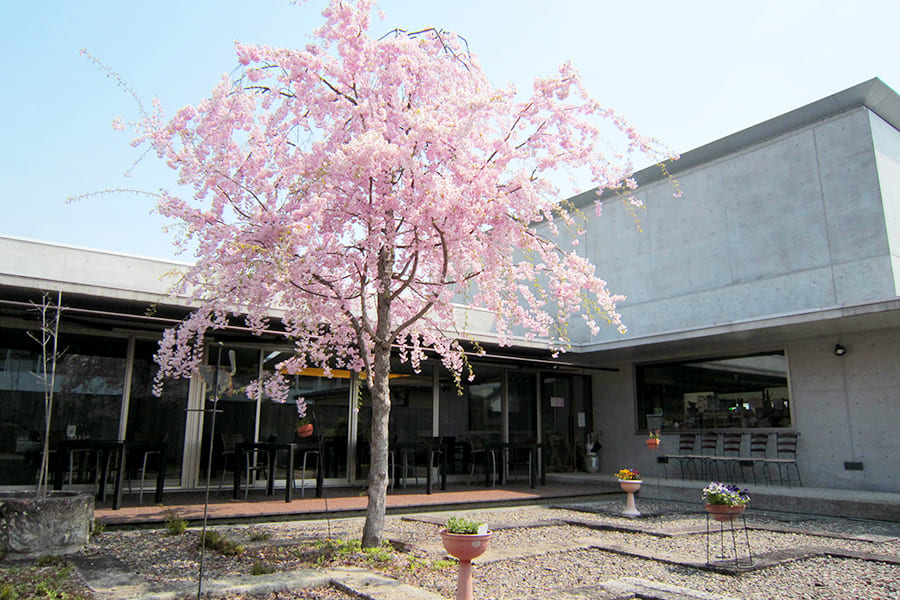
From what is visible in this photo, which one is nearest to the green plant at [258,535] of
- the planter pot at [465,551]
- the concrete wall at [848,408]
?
the planter pot at [465,551]

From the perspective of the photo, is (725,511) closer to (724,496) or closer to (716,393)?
(724,496)

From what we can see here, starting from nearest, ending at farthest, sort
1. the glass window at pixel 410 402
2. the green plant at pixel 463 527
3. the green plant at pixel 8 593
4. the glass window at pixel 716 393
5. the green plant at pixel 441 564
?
the green plant at pixel 8 593 → the green plant at pixel 463 527 → the green plant at pixel 441 564 → the glass window at pixel 716 393 → the glass window at pixel 410 402

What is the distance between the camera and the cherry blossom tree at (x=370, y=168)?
5.47m

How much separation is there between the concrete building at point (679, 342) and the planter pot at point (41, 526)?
2.44m

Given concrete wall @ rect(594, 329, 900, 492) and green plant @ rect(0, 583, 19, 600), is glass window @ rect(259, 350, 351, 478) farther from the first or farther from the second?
concrete wall @ rect(594, 329, 900, 492)

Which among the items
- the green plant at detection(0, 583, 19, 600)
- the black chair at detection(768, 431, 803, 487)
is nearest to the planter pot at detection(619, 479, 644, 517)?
the black chair at detection(768, 431, 803, 487)

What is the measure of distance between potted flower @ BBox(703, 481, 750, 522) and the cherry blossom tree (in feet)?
6.53

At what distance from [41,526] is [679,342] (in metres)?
9.92

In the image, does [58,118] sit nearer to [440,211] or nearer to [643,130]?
[440,211]

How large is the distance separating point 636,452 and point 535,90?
9713 mm

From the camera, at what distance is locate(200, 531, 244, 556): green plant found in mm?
5473

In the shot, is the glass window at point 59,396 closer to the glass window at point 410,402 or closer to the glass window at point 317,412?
the glass window at point 317,412

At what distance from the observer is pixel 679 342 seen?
37.5 ft

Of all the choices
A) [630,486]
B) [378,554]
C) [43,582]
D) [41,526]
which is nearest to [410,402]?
→ [630,486]
